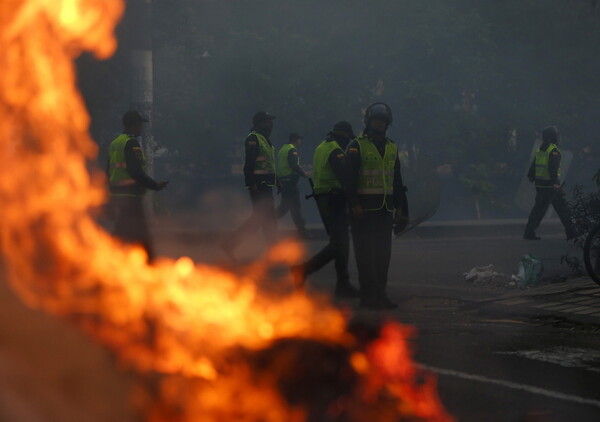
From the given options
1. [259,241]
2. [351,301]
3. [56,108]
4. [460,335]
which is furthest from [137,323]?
[259,241]

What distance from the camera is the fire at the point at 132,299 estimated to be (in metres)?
5.35

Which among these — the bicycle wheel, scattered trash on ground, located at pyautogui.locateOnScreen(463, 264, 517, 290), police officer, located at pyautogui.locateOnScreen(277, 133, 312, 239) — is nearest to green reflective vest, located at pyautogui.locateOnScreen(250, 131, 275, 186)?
police officer, located at pyautogui.locateOnScreen(277, 133, 312, 239)

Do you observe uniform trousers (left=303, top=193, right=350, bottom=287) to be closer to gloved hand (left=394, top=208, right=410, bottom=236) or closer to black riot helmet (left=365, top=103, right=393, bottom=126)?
gloved hand (left=394, top=208, right=410, bottom=236)

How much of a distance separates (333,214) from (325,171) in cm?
49

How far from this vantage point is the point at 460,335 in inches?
368

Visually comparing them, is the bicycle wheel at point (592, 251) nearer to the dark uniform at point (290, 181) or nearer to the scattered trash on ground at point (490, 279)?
the scattered trash on ground at point (490, 279)

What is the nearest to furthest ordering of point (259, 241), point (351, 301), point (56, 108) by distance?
point (56, 108) < point (351, 301) < point (259, 241)

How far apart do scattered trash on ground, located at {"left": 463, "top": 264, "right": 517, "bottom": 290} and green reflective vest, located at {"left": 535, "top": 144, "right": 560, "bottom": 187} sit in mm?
6280

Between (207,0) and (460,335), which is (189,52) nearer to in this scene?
(207,0)

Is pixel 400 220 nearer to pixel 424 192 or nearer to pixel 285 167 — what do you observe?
pixel 285 167

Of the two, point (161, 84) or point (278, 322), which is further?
point (161, 84)

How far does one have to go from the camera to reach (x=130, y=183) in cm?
1178

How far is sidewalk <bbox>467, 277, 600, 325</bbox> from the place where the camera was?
34.2ft

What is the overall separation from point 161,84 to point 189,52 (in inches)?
42.2
